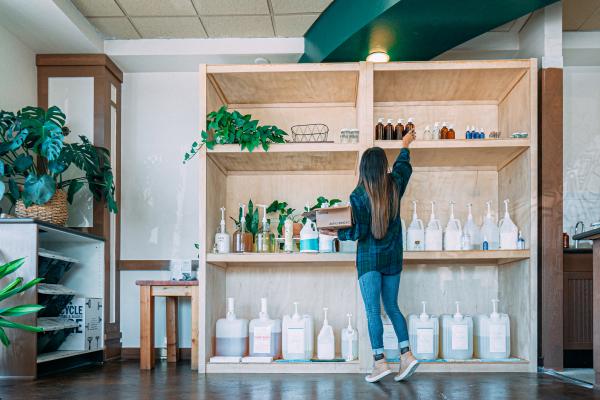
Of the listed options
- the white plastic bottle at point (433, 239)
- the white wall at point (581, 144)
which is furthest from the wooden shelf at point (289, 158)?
the white wall at point (581, 144)

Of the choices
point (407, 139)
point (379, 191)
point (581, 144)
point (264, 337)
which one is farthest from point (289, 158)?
point (581, 144)

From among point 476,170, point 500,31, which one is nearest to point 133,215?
point 476,170

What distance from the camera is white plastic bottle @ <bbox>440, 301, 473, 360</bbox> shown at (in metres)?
4.37

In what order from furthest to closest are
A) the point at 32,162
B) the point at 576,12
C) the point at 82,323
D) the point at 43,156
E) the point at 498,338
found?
the point at 576,12 < the point at 82,323 < the point at 43,156 < the point at 32,162 < the point at 498,338

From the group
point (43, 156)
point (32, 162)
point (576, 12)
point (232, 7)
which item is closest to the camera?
point (32, 162)

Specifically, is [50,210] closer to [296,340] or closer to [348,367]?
[296,340]

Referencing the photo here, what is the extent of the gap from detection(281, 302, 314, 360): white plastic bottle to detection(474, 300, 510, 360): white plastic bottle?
3.92ft

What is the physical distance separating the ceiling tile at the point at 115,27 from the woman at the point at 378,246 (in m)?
2.55

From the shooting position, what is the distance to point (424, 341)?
4375 millimetres

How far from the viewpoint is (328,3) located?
4.84 m

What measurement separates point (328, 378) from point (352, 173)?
1720 millimetres

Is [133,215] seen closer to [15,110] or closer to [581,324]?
[15,110]

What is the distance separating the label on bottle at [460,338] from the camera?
4375mm

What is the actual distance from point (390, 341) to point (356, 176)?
1225 millimetres
